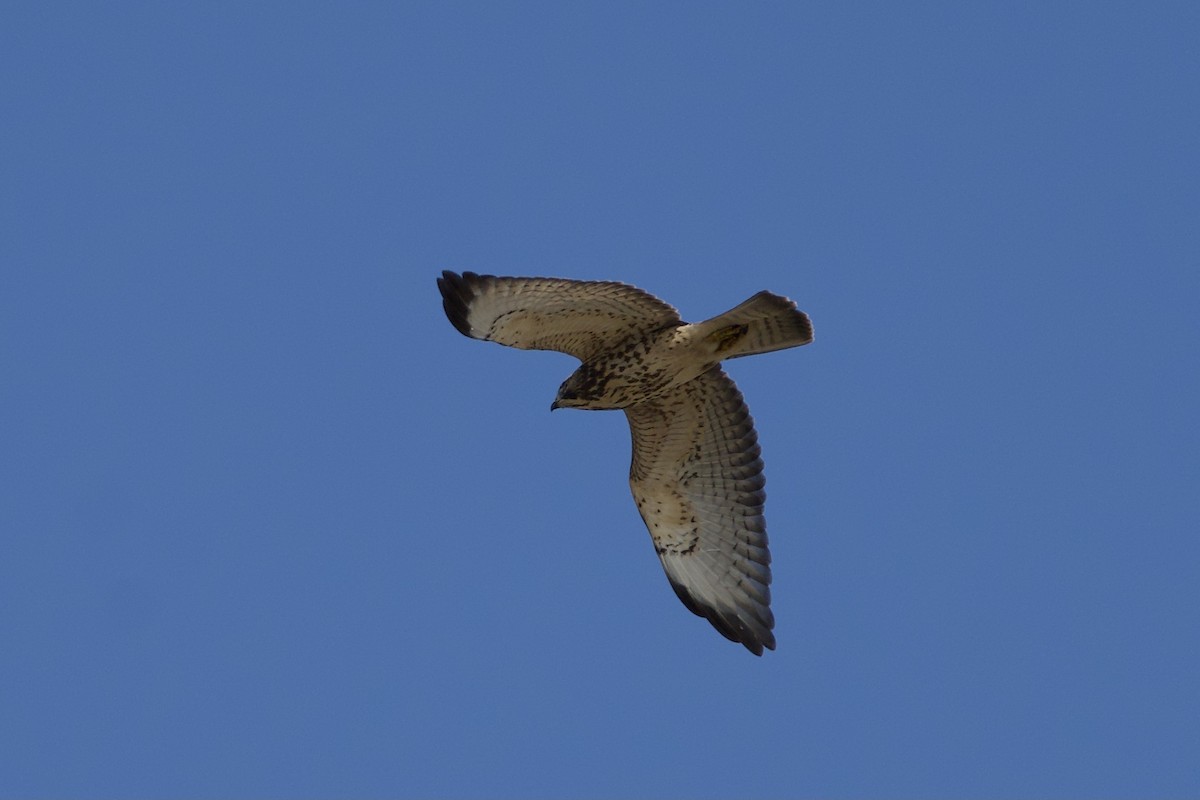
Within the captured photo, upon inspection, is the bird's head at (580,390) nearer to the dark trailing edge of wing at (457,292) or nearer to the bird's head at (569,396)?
the bird's head at (569,396)

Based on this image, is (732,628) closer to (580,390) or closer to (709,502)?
(709,502)

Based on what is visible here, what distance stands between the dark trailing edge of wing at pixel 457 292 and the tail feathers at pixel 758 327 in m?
1.41

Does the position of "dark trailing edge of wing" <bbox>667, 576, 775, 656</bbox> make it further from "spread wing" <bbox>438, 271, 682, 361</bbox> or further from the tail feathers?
"spread wing" <bbox>438, 271, 682, 361</bbox>

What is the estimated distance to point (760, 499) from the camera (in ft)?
37.3

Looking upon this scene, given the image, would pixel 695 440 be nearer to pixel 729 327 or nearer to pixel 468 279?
pixel 729 327

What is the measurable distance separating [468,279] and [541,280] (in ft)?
1.42

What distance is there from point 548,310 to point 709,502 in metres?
2.06

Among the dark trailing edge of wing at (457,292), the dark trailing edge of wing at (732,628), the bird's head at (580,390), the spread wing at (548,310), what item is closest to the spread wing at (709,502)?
the dark trailing edge of wing at (732,628)

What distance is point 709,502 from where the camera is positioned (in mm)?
11414

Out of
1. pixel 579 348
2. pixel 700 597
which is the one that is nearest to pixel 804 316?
pixel 579 348

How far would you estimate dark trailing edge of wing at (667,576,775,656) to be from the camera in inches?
438

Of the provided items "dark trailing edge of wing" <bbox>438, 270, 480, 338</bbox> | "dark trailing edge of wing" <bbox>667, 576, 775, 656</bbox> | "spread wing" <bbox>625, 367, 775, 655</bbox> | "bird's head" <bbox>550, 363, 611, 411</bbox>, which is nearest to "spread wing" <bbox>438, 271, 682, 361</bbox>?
"dark trailing edge of wing" <bbox>438, 270, 480, 338</bbox>

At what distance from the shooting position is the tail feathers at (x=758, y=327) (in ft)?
32.7

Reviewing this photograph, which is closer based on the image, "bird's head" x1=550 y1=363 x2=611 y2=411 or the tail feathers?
the tail feathers
